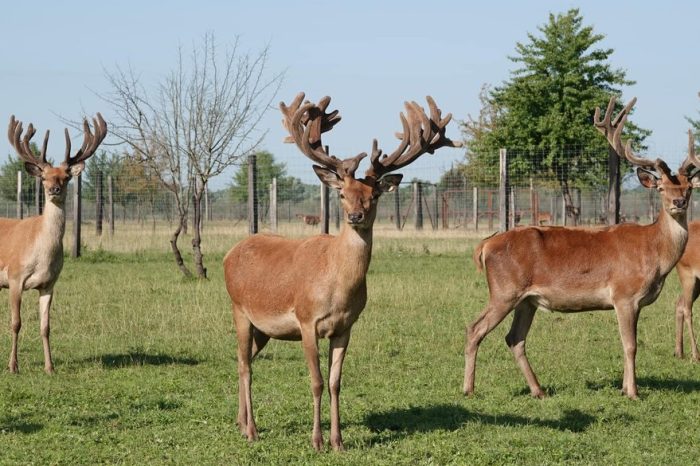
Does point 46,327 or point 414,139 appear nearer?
point 414,139

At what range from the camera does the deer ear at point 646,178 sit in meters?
9.69

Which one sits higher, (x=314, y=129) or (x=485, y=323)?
(x=314, y=129)

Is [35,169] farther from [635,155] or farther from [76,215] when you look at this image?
[76,215]

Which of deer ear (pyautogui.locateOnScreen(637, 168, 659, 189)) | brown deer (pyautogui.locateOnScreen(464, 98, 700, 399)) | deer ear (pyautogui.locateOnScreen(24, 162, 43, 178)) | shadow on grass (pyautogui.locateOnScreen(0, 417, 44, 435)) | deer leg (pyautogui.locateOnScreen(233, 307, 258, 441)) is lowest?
shadow on grass (pyautogui.locateOnScreen(0, 417, 44, 435))

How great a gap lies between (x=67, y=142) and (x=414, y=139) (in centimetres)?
485

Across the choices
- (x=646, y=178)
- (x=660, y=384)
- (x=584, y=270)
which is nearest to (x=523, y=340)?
(x=584, y=270)

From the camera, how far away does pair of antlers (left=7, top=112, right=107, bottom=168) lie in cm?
1105

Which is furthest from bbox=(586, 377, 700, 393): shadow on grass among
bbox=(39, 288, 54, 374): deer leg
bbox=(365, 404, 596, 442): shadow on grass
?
bbox=(39, 288, 54, 374): deer leg

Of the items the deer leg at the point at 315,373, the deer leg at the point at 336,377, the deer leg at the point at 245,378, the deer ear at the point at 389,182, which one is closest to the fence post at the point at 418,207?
the deer leg at the point at 245,378

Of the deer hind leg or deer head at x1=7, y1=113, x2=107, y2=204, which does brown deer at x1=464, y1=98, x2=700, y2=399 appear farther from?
deer head at x1=7, y1=113, x2=107, y2=204

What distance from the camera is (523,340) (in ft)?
30.7

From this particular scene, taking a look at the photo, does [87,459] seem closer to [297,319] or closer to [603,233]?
[297,319]

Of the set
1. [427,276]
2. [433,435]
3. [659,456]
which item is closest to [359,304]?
[433,435]

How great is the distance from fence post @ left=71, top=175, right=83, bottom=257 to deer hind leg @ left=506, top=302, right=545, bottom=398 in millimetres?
14764
